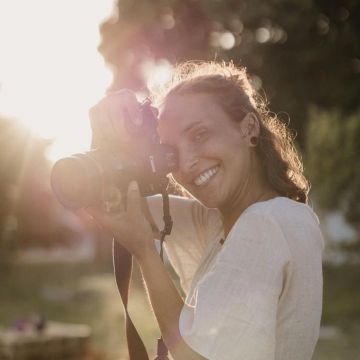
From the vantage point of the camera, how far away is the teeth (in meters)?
2.11

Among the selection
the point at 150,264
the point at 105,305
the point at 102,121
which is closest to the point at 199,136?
the point at 102,121

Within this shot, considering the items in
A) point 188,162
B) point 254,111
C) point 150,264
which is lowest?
point 150,264

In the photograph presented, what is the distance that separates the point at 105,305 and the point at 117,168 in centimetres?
1179

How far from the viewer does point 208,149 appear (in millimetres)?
2109

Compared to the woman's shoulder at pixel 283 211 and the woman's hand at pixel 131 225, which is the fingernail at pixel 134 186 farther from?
the woman's shoulder at pixel 283 211

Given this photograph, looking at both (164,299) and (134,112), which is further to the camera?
(134,112)

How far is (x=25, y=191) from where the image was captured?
26.7 metres

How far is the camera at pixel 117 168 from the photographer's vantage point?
2072 mm

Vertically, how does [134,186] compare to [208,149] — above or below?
below

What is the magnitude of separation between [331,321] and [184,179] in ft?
30.4

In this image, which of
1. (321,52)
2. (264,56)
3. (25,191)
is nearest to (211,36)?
(264,56)

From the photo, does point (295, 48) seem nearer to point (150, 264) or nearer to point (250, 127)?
point (250, 127)

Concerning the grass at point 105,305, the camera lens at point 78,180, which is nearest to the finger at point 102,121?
the camera lens at point 78,180

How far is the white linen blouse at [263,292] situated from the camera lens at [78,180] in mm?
415
